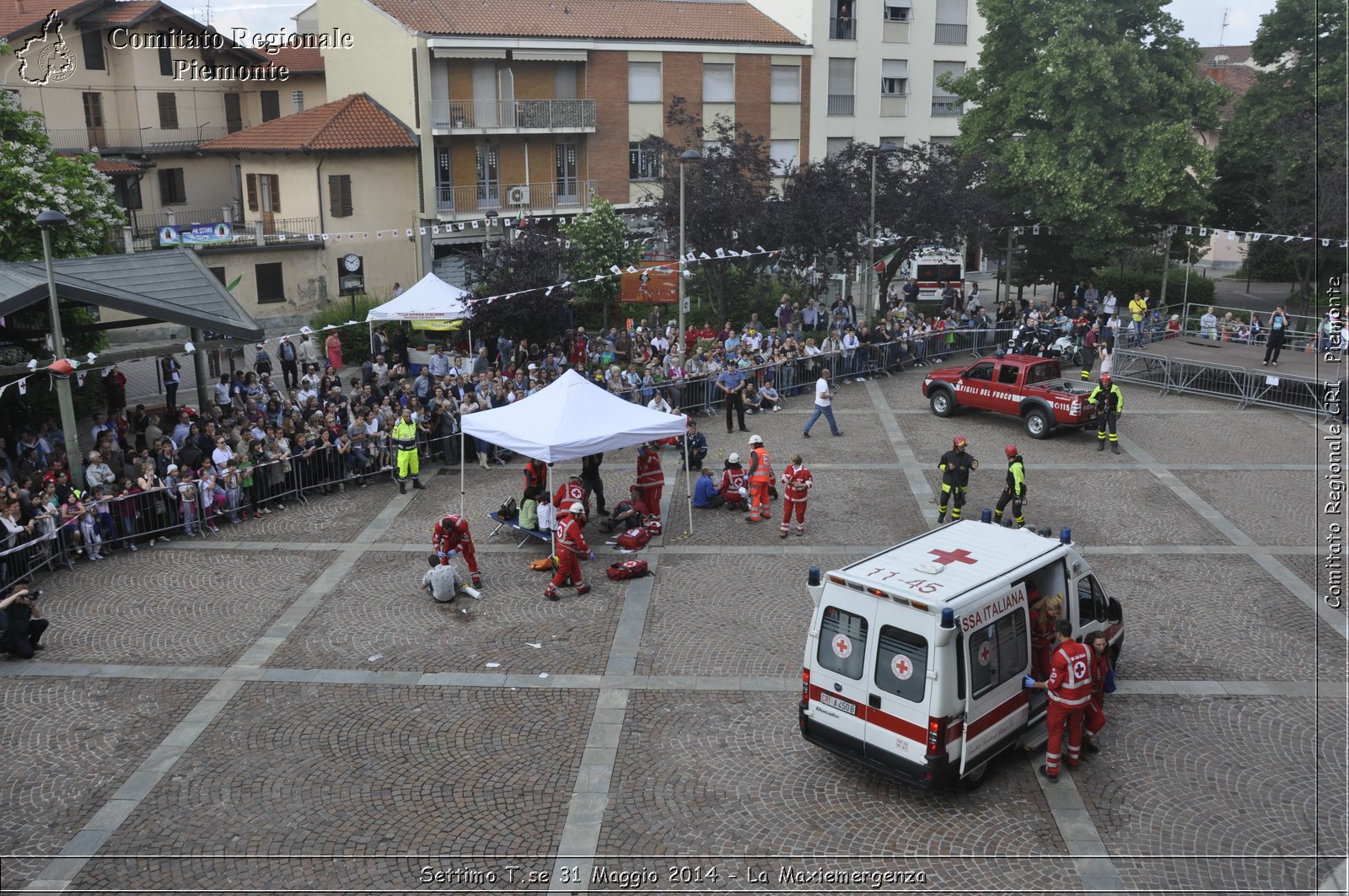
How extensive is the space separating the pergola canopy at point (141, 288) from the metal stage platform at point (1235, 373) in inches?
791

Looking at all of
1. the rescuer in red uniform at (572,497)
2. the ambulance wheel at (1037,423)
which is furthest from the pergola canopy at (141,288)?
the ambulance wheel at (1037,423)

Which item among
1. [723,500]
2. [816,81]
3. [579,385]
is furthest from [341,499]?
[816,81]

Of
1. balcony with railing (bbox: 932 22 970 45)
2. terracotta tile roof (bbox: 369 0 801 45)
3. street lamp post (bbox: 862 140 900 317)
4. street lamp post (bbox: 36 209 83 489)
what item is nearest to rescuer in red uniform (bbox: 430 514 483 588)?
street lamp post (bbox: 36 209 83 489)

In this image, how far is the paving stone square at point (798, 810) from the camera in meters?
8.95

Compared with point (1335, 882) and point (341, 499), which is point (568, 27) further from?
point (1335, 882)

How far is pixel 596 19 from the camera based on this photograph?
41344mm

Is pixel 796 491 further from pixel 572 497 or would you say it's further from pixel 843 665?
pixel 843 665

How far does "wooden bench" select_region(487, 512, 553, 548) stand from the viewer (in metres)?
15.9

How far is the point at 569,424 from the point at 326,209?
2363 cm

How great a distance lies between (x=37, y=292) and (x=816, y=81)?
33954mm

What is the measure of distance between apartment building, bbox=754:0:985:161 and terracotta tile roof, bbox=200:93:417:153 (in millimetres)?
17056

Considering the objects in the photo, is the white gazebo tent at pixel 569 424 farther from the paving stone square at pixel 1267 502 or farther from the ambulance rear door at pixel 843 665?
the paving stone square at pixel 1267 502

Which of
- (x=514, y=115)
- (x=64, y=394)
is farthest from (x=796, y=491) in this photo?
(x=514, y=115)

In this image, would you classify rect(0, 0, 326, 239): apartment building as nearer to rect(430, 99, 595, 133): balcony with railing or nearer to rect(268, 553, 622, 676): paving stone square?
rect(430, 99, 595, 133): balcony with railing
